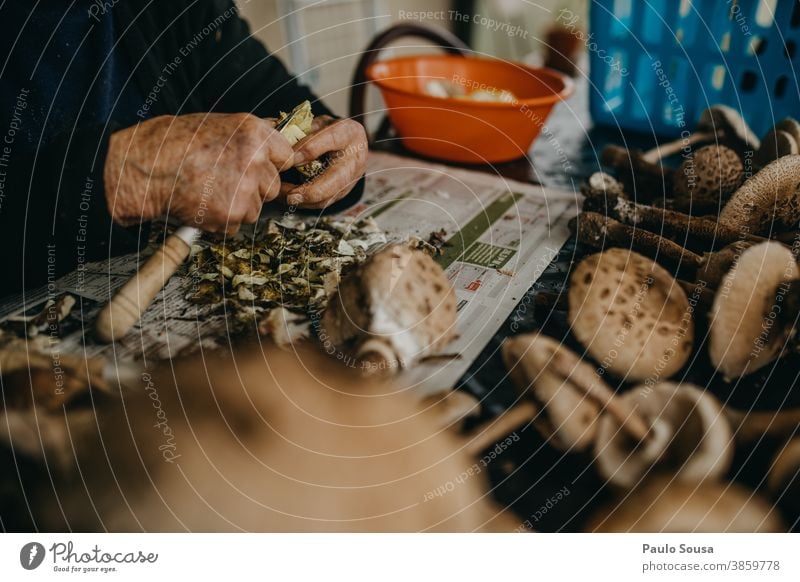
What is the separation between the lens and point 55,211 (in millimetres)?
396

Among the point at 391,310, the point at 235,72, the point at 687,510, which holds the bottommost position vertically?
the point at 687,510

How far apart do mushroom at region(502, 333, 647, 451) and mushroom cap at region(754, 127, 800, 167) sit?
0.31m

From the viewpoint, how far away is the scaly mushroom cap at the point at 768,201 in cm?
40

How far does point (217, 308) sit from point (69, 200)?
0.13 m

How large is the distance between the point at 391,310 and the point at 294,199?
180 millimetres

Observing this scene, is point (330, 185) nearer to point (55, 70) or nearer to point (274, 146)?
point (274, 146)

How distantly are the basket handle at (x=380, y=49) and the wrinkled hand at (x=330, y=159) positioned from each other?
0.15 meters

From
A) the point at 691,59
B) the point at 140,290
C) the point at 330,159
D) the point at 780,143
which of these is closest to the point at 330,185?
the point at 330,159

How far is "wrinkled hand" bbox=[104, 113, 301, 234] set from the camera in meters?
0.39

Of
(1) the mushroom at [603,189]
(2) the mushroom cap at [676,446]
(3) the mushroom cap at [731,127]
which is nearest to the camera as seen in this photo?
(2) the mushroom cap at [676,446]

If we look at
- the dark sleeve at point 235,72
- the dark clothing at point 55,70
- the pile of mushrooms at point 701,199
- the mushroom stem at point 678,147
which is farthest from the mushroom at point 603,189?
the dark clothing at point 55,70

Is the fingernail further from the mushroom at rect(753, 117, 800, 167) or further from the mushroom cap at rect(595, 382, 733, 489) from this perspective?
the mushroom at rect(753, 117, 800, 167)

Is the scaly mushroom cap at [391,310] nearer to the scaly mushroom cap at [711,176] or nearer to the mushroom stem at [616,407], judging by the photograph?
the mushroom stem at [616,407]
